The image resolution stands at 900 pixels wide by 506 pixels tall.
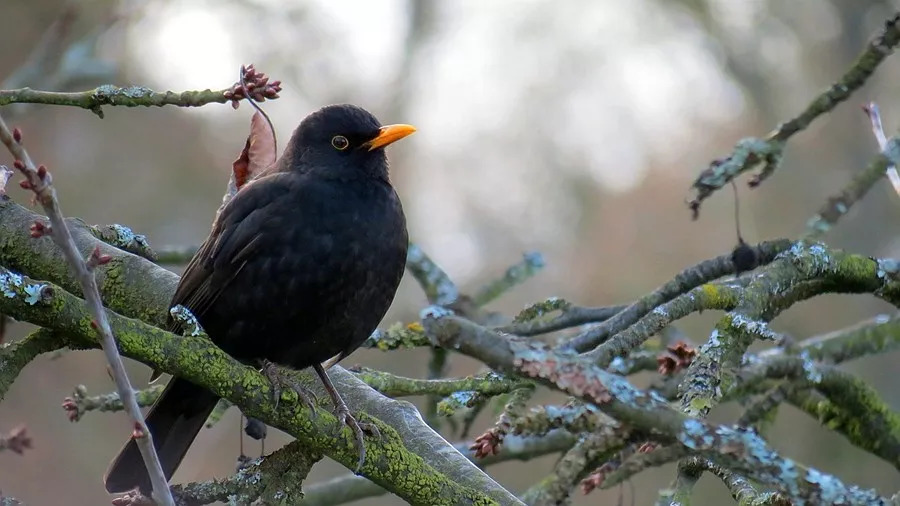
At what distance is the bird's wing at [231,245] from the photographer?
12.4 ft

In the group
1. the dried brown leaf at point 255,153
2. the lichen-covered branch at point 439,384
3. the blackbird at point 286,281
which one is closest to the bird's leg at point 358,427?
the blackbird at point 286,281

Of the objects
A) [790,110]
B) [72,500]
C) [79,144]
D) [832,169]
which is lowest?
[72,500]

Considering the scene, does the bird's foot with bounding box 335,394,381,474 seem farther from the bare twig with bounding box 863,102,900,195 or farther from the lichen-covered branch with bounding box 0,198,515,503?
the bare twig with bounding box 863,102,900,195

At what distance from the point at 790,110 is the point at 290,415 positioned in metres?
14.5

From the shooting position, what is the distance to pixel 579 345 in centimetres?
312

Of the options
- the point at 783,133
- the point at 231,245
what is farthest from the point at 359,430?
the point at 783,133

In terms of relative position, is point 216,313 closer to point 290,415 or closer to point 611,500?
point 290,415

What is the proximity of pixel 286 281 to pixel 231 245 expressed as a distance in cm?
37

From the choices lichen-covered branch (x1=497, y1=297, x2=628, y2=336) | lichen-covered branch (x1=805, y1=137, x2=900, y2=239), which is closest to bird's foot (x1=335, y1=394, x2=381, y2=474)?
lichen-covered branch (x1=497, y1=297, x2=628, y2=336)

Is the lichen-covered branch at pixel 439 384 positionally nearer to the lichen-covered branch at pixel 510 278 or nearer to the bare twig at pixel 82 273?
the lichen-covered branch at pixel 510 278

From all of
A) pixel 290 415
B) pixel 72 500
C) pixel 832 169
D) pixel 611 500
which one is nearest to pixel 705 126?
pixel 832 169

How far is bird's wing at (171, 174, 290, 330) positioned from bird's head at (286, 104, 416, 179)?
10.0 inches

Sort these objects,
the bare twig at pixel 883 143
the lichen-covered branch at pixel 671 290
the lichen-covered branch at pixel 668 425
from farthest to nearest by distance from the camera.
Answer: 1. the bare twig at pixel 883 143
2. the lichen-covered branch at pixel 671 290
3. the lichen-covered branch at pixel 668 425

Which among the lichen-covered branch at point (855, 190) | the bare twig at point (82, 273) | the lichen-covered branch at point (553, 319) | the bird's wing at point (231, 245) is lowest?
the bare twig at point (82, 273)
